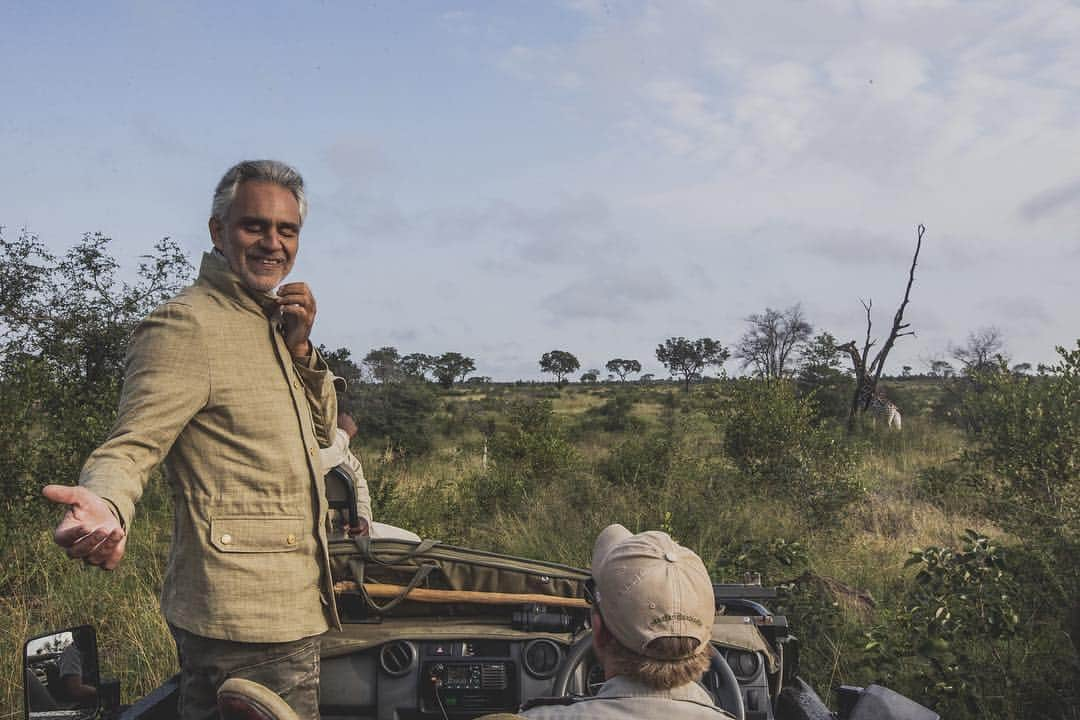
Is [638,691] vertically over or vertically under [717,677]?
over

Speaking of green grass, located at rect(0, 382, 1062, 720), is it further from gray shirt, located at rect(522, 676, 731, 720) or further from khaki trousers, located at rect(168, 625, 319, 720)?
gray shirt, located at rect(522, 676, 731, 720)

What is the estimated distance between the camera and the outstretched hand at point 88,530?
1.66 m

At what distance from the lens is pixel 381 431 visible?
20281 mm

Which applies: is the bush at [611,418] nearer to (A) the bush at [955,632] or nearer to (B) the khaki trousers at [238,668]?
(A) the bush at [955,632]

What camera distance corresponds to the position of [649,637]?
1.74m

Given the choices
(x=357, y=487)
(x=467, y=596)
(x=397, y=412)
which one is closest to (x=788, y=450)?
(x=357, y=487)

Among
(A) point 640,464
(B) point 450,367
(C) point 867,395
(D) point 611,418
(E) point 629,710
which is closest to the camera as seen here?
(E) point 629,710

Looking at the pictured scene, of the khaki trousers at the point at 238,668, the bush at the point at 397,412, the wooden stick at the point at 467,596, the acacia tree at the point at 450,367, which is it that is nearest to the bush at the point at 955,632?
the wooden stick at the point at 467,596

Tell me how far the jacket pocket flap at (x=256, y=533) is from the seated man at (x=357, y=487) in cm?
75

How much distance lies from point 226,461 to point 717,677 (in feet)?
4.68

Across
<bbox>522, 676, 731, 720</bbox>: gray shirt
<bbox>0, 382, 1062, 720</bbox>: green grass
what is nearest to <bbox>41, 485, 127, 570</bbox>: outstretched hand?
<bbox>522, 676, 731, 720</bbox>: gray shirt

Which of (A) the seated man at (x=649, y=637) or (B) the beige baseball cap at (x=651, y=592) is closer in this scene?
(A) the seated man at (x=649, y=637)

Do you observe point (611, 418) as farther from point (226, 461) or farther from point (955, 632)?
point (226, 461)

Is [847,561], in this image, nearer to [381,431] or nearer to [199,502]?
[199,502]
